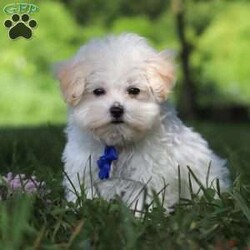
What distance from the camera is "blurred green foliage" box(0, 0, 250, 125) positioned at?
1602 cm

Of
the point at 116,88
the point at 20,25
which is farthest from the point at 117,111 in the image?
the point at 20,25

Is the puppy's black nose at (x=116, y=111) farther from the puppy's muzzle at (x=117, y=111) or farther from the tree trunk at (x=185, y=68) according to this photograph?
the tree trunk at (x=185, y=68)

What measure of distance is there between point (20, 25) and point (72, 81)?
0.68m

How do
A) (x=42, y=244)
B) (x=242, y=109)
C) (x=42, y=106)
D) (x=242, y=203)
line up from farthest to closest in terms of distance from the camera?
(x=242, y=109) → (x=42, y=106) → (x=242, y=203) → (x=42, y=244)

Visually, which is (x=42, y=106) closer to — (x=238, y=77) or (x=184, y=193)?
(x=238, y=77)

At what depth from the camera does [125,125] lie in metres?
3.98

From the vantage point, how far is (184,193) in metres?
4.10

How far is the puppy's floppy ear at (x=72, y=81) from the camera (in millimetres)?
4062

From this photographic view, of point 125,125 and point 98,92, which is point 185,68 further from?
point 125,125

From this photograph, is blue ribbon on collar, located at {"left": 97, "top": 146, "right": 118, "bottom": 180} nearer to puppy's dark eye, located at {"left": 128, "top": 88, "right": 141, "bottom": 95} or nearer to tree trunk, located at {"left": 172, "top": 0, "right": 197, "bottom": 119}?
puppy's dark eye, located at {"left": 128, "top": 88, "right": 141, "bottom": 95}

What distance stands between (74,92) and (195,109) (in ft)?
43.5

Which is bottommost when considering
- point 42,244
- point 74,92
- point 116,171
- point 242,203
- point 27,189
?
point 42,244

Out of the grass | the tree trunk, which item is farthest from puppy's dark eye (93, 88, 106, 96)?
the tree trunk

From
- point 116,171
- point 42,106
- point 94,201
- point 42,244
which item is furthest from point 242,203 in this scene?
point 42,106
